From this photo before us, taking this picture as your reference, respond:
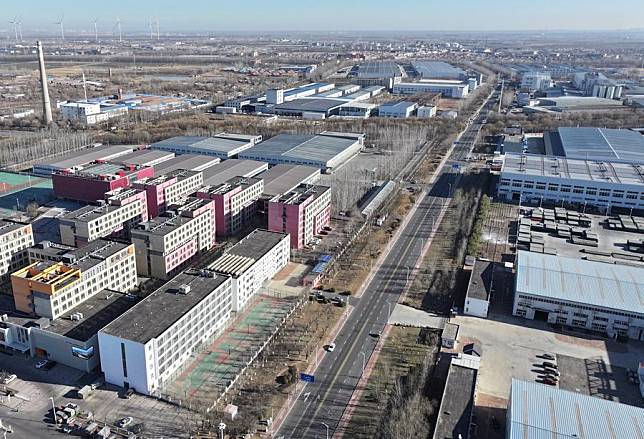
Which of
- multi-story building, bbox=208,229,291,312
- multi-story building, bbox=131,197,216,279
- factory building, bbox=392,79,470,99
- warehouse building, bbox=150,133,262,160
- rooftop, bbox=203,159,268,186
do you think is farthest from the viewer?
factory building, bbox=392,79,470,99

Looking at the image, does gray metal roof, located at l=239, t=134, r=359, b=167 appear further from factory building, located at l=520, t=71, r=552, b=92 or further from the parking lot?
→ factory building, located at l=520, t=71, r=552, b=92

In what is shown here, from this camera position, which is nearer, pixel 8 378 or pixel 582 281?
pixel 8 378

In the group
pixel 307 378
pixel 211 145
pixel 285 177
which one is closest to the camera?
pixel 307 378

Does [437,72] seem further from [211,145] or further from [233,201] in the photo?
[233,201]

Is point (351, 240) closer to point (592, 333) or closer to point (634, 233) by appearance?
point (592, 333)

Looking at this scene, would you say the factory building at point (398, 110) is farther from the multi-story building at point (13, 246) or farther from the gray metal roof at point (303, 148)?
the multi-story building at point (13, 246)

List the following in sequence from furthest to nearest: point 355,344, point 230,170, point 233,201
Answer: point 230,170, point 233,201, point 355,344

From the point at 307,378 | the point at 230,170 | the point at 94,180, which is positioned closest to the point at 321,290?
Answer: the point at 307,378

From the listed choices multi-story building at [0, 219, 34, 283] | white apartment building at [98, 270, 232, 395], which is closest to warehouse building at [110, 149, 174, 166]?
multi-story building at [0, 219, 34, 283]
